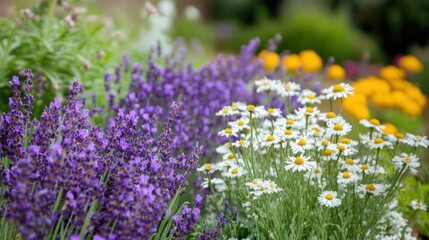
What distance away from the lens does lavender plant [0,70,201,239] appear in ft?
4.88

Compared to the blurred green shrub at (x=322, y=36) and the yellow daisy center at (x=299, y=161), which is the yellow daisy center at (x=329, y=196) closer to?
the yellow daisy center at (x=299, y=161)

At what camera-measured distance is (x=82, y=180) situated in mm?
1612

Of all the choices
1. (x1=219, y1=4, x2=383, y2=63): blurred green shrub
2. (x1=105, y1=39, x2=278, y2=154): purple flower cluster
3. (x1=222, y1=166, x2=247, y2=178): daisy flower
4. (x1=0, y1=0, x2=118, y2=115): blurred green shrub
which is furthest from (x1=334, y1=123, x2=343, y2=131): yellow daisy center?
(x1=219, y1=4, x2=383, y2=63): blurred green shrub

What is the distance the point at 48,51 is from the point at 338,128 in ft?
7.05

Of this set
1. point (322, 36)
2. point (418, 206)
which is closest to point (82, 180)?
point (418, 206)

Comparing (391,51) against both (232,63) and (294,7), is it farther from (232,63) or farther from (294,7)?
(232,63)

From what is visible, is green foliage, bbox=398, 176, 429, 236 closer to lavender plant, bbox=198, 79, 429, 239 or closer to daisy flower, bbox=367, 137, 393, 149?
lavender plant, bbox=198, 79, 429, 239

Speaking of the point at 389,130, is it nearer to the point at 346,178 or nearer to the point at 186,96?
the point at 346,178

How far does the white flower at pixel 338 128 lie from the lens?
84.3 inches

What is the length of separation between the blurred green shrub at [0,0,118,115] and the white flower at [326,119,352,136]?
1.70m

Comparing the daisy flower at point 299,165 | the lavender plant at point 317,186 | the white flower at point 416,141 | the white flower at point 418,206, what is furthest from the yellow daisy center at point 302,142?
the white flower at point 418,206

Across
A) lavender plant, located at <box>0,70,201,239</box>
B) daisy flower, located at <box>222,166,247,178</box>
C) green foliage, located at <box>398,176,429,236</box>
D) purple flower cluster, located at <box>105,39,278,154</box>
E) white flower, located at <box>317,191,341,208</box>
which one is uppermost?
purple flower cluster, located at <box>105,39,278,154</box>

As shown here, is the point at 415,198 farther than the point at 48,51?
No

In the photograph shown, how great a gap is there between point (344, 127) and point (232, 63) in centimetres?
188
